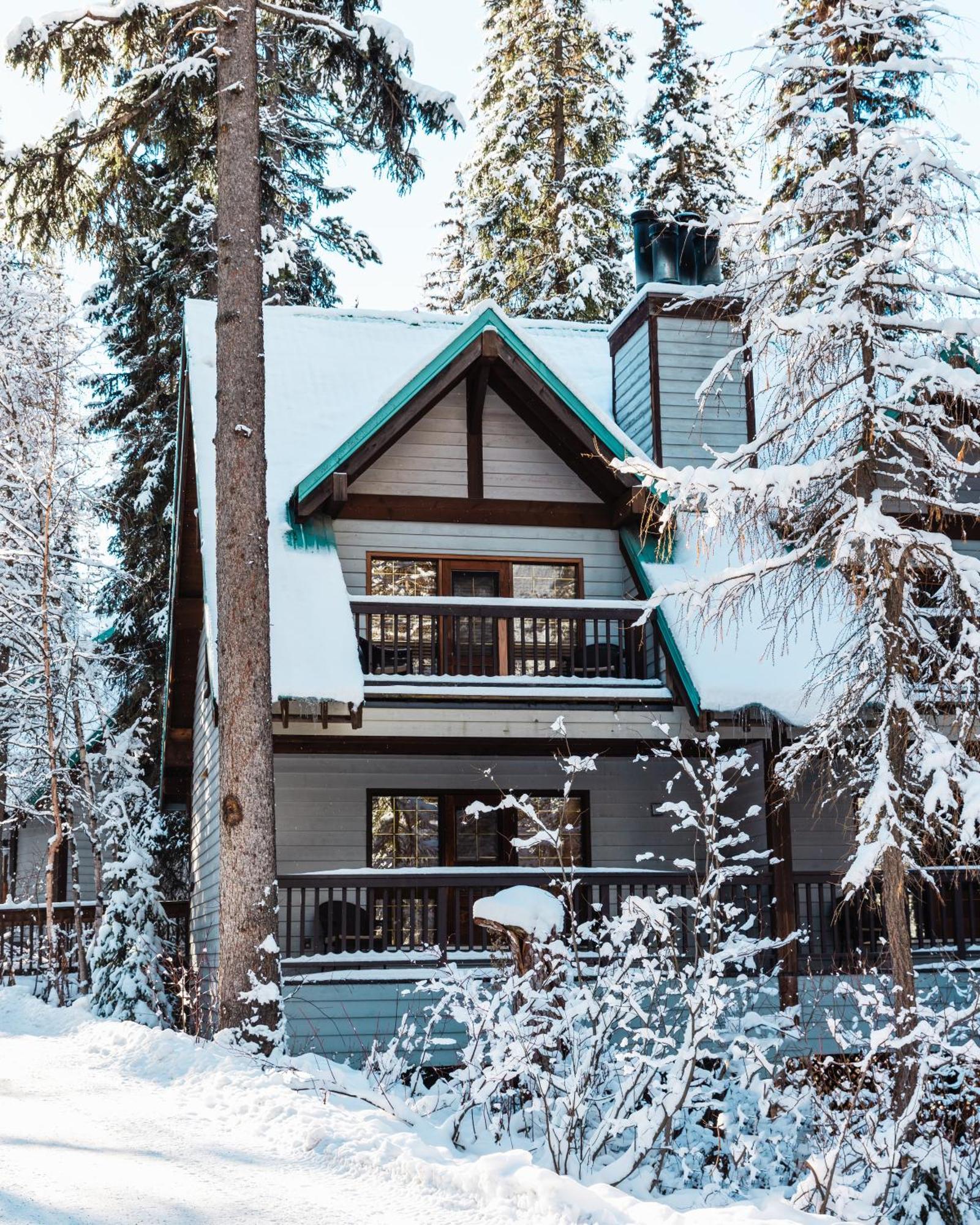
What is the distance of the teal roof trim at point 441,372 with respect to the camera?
13.1m

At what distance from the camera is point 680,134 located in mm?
27797

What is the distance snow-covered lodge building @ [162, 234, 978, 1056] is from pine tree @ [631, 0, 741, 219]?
12078 millimetres

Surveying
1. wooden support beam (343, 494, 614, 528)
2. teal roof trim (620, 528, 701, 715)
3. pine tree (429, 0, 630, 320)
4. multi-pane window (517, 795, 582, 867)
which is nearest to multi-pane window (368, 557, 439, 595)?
wooden support beam (343, 494, 614, 528)

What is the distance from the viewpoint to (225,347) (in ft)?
34.0

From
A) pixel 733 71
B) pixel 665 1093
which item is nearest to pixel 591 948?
pixel 665 1093

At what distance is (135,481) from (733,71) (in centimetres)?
1487

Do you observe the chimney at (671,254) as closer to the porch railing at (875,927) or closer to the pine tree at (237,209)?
the pine tree at (237,209)

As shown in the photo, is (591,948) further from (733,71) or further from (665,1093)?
(733,71)

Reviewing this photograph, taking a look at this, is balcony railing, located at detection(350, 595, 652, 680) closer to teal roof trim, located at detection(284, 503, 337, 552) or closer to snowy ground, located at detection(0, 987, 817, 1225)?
teal roof trim, located at detection(284, 503, 337, 552)

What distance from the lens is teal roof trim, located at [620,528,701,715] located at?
12328 millimetres

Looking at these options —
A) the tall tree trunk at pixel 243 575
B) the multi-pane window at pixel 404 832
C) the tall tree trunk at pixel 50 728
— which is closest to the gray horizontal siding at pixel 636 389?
the multi-pane window at pixel 404 832

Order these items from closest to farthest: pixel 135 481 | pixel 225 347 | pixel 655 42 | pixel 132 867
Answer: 1. pixel 225 347
2. pixel 132 867
3. pixel 135 481
4. pixel 655 42

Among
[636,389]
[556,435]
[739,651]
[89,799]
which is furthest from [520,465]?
[89,799]

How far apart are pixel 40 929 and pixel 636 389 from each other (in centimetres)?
1199
